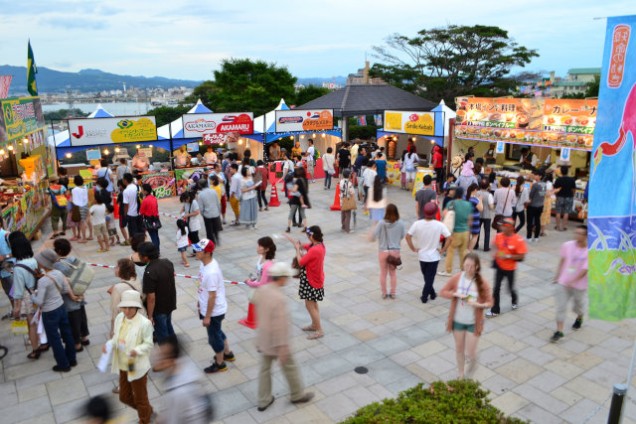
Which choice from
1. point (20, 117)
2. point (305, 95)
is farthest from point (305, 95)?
point (20, 117)

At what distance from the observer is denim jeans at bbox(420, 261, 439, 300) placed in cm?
734

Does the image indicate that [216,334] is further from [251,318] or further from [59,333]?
[59,333]

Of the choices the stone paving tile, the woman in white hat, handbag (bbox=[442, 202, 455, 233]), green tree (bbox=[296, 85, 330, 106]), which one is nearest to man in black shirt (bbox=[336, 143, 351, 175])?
handbag (bbox=[442, 202, 455, 233])

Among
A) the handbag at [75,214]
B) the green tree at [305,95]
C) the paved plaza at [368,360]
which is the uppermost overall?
the green tree at [305,95]

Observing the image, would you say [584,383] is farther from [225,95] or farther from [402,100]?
[225,95]

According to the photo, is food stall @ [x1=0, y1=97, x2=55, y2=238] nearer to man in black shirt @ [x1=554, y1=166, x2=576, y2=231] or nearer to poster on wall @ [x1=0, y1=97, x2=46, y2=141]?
poster on wall @ [x1=0, y1=97, x2=46, y2=141]

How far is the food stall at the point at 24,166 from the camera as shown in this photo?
10.9 meters

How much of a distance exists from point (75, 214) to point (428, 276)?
820 cm

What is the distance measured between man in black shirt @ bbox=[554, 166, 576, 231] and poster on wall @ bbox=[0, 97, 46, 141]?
12.8 m

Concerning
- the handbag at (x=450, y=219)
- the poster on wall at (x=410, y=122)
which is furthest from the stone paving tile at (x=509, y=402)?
the poster on wall at (x=410, y=122)

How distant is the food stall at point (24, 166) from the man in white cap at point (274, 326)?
7642 millimetres

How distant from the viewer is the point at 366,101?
2377 cm

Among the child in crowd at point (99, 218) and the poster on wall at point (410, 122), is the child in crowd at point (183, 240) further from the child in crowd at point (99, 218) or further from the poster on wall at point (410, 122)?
the poster on wall at point (410, 122)

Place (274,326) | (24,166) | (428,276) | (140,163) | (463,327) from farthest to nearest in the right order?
1. (140,163)
2. (24,166)
3. (428,276)
4. (463,327)
5. (274,326)
